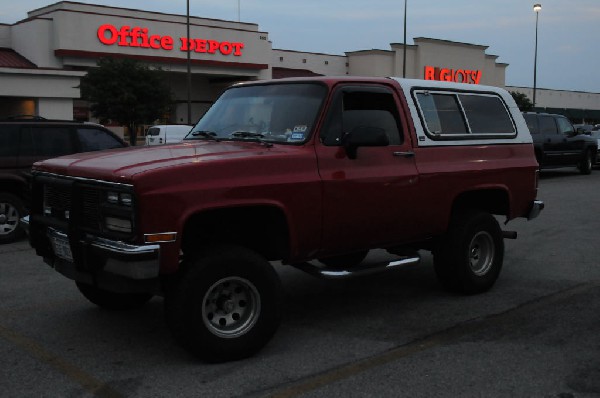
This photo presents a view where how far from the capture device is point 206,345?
14.2 feet

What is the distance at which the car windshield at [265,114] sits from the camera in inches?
201

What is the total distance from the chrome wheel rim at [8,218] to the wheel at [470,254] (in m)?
6.16

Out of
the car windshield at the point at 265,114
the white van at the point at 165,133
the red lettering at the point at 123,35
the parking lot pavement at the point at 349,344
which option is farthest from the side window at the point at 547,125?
the red lettering at the point at 123,35

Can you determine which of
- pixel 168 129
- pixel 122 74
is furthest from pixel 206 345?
pixel 122 74

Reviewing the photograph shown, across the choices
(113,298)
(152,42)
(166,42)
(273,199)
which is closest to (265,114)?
(273,199)

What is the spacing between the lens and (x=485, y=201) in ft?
21.6

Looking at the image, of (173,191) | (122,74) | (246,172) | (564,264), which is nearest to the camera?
(173,191)

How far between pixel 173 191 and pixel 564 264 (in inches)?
209

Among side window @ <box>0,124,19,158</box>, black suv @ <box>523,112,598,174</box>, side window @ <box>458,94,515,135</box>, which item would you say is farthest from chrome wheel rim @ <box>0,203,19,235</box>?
black suv @ <box>523,112,598,174</box>

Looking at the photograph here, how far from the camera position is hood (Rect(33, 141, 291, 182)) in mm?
4203

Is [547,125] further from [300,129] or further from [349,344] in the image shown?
[349,344]

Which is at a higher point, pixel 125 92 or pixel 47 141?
pixel 125 92

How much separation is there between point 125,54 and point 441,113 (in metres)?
36.5

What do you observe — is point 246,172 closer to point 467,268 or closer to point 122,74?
point 467,268
